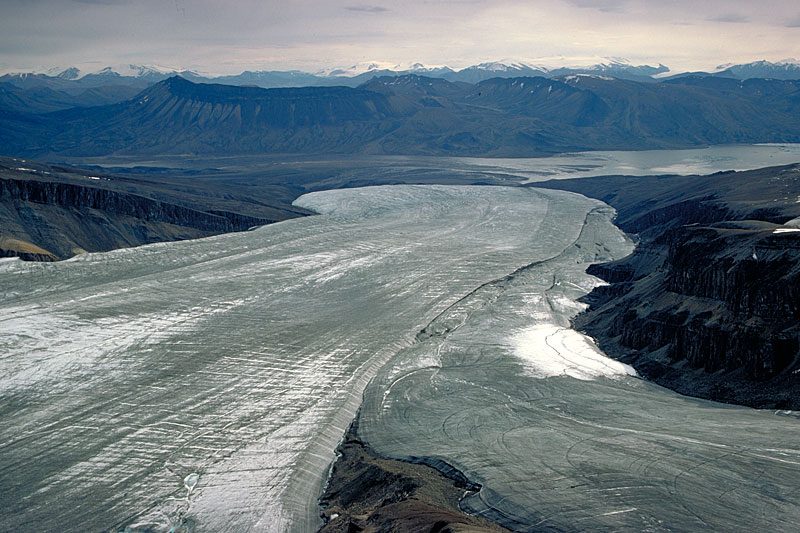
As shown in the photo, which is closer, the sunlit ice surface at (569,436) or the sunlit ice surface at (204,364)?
the sunlit ice surface at (569,436)

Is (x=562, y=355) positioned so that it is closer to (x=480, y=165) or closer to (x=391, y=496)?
(x=391, y=496)

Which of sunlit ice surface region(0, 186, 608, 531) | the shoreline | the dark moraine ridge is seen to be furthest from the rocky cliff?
the dark moraine ridge

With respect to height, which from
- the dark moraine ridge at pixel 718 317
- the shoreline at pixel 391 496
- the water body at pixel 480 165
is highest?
the water body at pixel 480 165

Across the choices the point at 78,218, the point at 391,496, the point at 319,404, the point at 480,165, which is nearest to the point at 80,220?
the point at 78,218

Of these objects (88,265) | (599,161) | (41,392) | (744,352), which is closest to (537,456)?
(744,352)

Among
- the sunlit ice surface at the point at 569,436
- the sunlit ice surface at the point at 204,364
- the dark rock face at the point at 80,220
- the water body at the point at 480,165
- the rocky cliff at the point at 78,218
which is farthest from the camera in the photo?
the water body at the point at 480,165

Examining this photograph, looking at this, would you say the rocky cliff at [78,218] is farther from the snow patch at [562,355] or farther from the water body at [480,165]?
the water body at [480,165]

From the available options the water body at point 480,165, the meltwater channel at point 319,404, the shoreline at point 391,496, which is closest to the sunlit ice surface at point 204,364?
the meltwater channel at point 319,404

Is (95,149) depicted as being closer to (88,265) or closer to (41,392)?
(88,265)
